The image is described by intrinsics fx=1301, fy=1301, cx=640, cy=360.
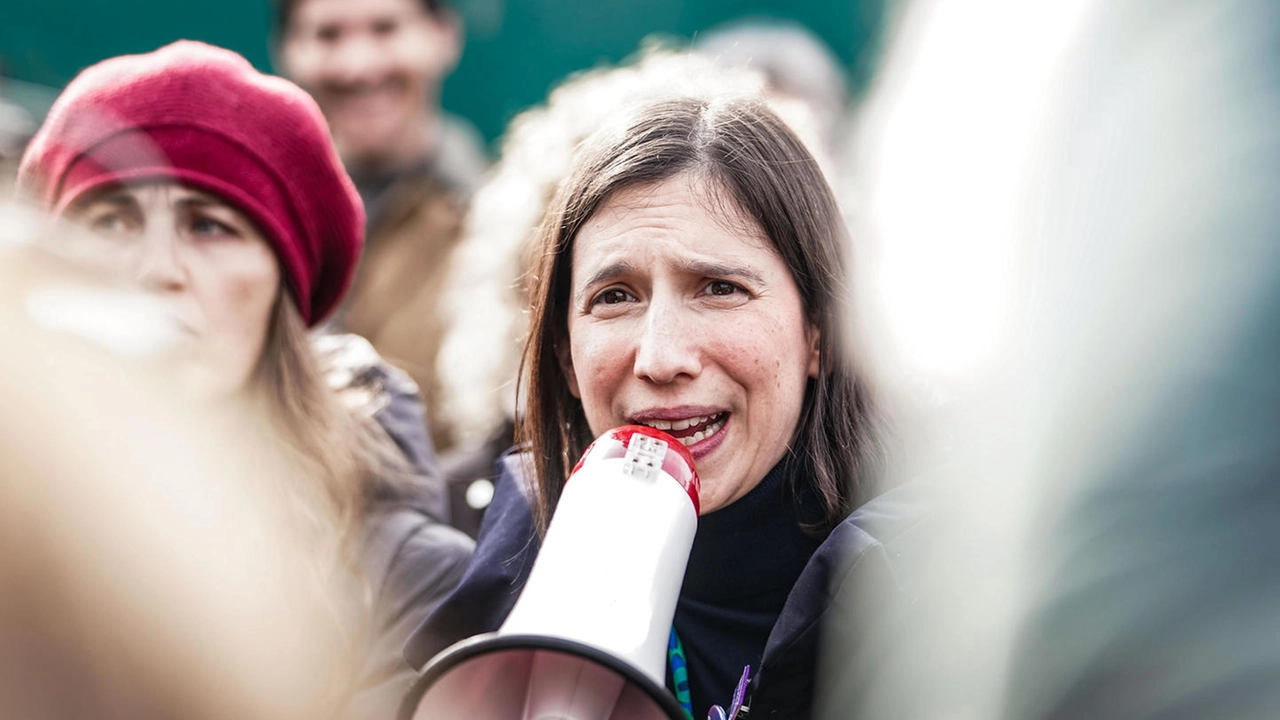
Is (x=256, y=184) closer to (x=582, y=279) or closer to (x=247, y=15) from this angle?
(x=582, y=279)

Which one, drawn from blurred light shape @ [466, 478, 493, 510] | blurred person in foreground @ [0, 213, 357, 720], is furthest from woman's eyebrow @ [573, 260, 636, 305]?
blurred light shape @ [466, 478, 493, 510]

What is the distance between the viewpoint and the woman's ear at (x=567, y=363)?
2.68 m

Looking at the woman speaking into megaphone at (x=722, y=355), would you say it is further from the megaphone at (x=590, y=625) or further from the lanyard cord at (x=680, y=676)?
the megaphone at (x=590, y=625)

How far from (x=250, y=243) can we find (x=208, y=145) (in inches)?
9.4

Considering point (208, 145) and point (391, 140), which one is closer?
point (208, 145)

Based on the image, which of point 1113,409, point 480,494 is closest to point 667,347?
point 1113,409

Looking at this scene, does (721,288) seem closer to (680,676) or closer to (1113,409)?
(680,676)

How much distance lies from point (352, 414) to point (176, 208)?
725 mm

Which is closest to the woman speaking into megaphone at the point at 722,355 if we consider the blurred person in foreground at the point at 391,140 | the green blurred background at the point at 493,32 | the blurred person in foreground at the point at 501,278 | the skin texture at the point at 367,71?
the blurred person in foreground at the point at 501,278

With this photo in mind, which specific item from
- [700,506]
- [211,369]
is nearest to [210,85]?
[211,369]

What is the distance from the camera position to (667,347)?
2.29 metres

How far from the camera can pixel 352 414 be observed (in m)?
3.35

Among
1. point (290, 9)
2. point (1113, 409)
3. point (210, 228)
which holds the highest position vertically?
point (290, 9)

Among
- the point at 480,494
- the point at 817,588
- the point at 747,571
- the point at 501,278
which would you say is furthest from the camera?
the point at 501,278
